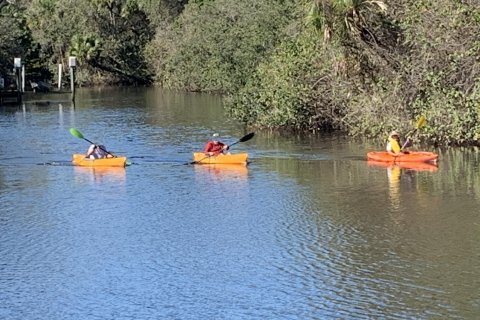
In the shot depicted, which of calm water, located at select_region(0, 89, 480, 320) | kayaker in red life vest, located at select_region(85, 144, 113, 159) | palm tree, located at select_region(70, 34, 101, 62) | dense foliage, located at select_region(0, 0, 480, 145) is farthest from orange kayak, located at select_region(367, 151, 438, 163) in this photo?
palm tree, located at select_region(70, 34, 101, 62)

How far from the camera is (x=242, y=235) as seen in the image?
19531mm

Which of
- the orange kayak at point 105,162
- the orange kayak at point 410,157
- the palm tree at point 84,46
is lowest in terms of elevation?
the orange kayak at point 410,157

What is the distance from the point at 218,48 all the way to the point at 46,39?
83.6ft

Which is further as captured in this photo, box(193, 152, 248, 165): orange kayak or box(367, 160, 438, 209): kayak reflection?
box(193, 152, 248, 165): orange kayak

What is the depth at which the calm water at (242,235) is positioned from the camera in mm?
14961

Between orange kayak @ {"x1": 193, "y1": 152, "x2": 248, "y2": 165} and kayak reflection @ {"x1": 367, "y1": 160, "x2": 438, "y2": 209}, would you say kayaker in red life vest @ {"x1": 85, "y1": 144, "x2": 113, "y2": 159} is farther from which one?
kayak reflection @ {"x1": 367, "y1": 160, "x2": 438, "y2": 209}

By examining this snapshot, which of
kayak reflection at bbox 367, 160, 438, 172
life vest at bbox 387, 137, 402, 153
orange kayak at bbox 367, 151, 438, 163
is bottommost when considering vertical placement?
kayak reflection at bbox 367, 160, 438, 172

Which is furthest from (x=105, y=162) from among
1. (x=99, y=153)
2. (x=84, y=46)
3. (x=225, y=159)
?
(x=84, y=46)

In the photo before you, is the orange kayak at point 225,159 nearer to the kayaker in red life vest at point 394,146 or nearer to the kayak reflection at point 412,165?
the kayak reflection at point 412,165

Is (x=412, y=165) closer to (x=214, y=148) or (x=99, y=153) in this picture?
(x=214, y=148)

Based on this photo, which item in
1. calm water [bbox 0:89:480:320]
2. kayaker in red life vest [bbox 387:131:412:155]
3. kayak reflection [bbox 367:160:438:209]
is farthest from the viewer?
kayaker in red life vest [bbox 387:131:412:155]

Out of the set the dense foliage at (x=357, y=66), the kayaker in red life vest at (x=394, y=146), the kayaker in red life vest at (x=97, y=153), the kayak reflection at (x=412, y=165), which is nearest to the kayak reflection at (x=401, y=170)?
the kayak reflection at (x=412, y=165)

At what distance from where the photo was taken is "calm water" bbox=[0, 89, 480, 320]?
1496 centimetres

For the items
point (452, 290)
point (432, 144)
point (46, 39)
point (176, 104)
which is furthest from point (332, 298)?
point (46, 39)
